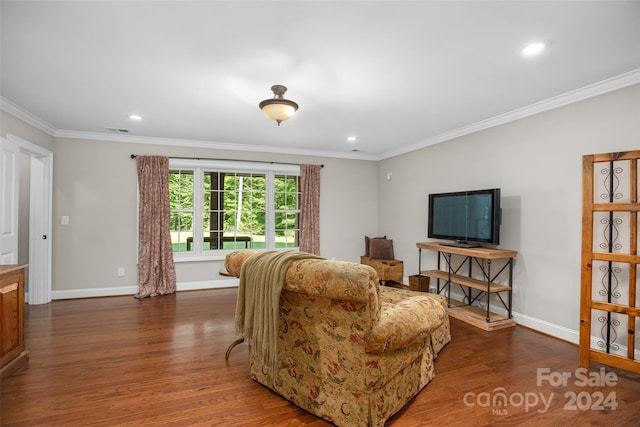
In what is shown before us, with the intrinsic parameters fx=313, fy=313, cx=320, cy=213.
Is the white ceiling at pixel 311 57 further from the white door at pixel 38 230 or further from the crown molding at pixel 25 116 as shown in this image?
the white door at pixel 38 230

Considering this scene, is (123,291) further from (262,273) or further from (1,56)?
(262,273)

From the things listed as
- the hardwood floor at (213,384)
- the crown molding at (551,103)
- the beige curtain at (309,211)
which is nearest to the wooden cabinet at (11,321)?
the hardwood floor at (213,384)

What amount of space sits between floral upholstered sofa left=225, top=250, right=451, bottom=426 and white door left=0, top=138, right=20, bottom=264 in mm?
3469

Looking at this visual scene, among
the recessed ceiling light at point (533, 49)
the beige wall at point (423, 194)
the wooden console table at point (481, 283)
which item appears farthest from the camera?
the wooden console table at point (481, 283)

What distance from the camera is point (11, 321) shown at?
2.60 metres

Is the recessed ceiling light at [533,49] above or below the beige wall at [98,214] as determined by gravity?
above

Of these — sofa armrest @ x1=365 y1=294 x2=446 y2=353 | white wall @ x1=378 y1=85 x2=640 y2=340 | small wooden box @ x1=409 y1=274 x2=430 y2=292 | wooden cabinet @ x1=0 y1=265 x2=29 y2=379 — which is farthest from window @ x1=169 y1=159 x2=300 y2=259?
sofa armrest @ x1=365 y1=294 x2=446 y2=353

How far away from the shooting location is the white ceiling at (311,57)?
76.7 inches

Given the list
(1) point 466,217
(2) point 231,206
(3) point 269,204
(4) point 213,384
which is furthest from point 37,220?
(1) point 466,217

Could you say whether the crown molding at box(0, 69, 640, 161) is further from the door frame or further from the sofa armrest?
the sofa armrest

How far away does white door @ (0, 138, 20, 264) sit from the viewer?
3391 mm

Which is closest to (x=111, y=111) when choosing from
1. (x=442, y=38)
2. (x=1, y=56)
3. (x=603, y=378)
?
(x=1, y=56)

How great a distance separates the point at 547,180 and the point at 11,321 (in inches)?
208

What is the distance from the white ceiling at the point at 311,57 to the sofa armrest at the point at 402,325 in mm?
1867
